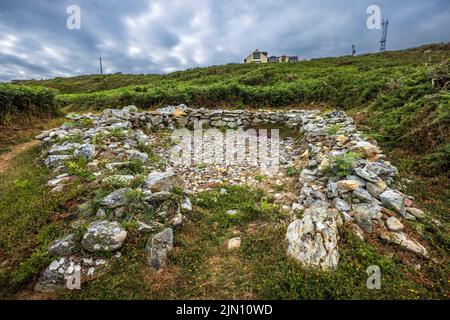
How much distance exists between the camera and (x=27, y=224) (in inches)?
140

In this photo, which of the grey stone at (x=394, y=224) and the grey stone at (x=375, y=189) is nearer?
the grey stone at (x=394, y=224)

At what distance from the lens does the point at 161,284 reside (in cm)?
286

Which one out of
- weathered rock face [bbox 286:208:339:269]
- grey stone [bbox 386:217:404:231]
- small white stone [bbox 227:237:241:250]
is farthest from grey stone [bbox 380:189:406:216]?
small white stone [bbox 227:237:241:250]

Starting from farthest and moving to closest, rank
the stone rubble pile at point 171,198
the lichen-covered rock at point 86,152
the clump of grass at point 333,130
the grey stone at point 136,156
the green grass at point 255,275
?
the clump of grass at point 333,130
the grey stone at point 136,156
the lichen-covered rock at point 86,152
the stone rubble pile at point 171,198
the green grass at point 255,275

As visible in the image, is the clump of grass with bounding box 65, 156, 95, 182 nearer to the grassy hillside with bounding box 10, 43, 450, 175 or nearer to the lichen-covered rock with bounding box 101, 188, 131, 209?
the lichen-covered rock with bounding box 101, 188, 131, 209

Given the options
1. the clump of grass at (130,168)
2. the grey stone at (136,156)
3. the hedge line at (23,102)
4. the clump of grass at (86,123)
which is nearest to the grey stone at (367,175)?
the clump of grass at (130,168)

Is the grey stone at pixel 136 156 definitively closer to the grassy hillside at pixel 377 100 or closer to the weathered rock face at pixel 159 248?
the weathered rock face at pixel 159 248

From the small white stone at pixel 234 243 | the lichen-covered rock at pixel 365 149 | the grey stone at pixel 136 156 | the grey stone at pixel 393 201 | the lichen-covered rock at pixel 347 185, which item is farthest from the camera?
the grey stone at pixel 136 156

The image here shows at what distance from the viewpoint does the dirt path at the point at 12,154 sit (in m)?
6.21

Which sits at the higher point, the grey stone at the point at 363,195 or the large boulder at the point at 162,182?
the large boulder at the point at 162,182

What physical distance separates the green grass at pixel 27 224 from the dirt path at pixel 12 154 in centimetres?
121

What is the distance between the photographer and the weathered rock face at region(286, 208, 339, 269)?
294 centimetres

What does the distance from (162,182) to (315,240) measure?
2.90 metres

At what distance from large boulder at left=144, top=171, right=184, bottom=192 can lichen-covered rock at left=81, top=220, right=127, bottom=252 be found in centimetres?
108
